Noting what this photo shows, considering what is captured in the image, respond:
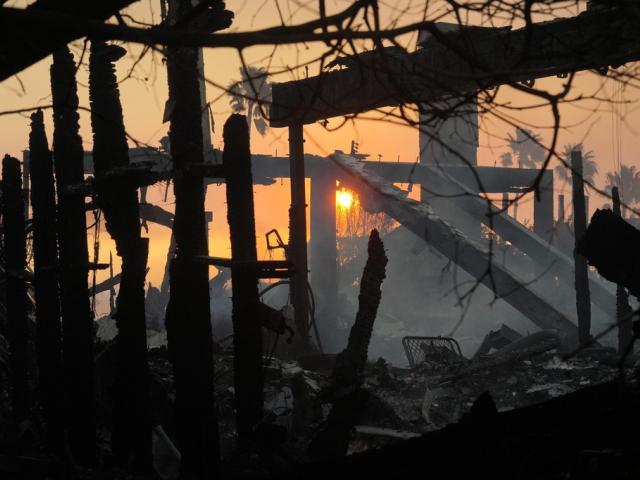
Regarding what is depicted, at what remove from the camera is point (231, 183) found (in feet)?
17.8

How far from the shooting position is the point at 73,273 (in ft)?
21.9

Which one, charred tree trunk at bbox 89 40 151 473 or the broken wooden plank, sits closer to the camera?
charred tree trunk at bbox 89 40 151 473

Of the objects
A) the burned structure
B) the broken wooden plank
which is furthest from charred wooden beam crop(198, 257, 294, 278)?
the broken wooden plank

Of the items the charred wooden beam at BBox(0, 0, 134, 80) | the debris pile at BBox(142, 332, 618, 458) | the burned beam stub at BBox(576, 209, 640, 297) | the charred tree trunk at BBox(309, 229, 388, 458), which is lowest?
the debris pile at BBox(142, 332, 618, 458)

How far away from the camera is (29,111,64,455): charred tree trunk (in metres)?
6.91

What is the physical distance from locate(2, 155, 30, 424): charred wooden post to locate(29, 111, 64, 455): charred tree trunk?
778mm

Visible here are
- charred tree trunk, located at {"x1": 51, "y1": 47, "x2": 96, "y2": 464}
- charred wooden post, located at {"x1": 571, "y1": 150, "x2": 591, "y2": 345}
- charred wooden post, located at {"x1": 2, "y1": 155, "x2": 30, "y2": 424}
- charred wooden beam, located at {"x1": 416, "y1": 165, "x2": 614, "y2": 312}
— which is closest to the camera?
charred tree trunk, located at {"x1": 51, "y1": 47, "x2": 96, "y2": 464}

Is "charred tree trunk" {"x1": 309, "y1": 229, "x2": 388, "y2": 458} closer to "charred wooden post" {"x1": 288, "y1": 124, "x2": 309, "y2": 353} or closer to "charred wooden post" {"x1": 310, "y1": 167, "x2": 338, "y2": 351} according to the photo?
"charred wooden post" {"x1": 288, "y1": 124, "x2": 309, "y2": 353}

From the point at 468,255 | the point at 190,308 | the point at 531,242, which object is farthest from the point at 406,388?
the point at 531,242

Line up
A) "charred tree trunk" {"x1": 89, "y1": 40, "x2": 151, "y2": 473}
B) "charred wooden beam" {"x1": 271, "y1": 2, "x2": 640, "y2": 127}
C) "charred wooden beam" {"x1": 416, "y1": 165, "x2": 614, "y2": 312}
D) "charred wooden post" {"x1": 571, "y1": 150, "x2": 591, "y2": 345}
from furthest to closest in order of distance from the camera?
→ "charred wooden beam" {"x1": 416, "y1": 165, "x2": 614, "y2": 312}
"charred wooden post" {"x1": 571, "y1": 150, "x2": 591, "y2": 345}
"charred tree trunk" {"x1": 89, "y1": 40, "x2": 151, "y2": 473}
"charred wooden beam" {"x1": 271, "y1": 2, "x2": 640, "y2": 127}

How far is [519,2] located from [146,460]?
15.4ft

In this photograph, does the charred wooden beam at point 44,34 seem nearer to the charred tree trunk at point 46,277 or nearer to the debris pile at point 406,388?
the charred tree trunk at point 46,277

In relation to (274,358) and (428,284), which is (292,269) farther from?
(428,284)

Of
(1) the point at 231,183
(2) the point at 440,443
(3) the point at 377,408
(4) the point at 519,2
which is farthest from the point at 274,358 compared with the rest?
(4) the point at 519,2
